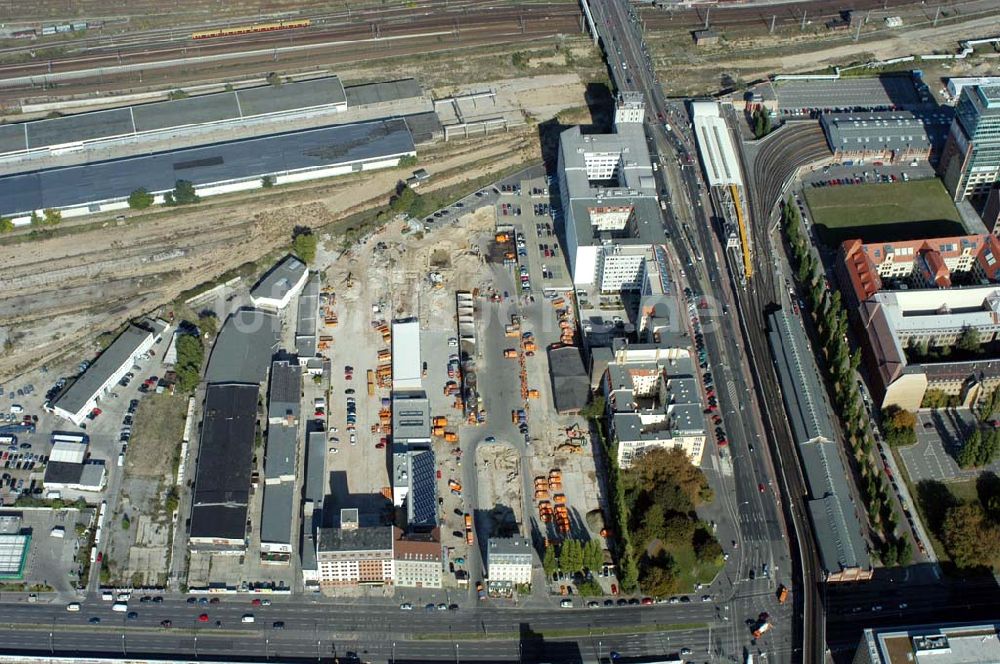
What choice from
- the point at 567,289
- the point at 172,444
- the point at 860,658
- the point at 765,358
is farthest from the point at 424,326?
the point at 860,658

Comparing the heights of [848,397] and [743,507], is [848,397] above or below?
above

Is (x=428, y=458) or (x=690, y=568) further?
(x=428, y=458)

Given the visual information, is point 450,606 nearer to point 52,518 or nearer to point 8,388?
point 52,518

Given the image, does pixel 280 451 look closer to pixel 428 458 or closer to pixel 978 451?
pixel 428 458

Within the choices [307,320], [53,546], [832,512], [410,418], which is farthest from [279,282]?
[832,512]

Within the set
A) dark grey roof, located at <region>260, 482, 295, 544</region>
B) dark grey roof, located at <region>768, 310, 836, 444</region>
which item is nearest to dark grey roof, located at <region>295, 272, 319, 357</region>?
dark grey roof, located at <region>260, 482, 295, 544</region>

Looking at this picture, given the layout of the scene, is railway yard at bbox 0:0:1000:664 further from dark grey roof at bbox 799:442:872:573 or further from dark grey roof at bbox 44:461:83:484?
dark grey roof at bbox 799:442:872:573

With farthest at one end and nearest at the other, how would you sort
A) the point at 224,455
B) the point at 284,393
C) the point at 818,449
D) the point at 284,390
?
the point at 284,390
the point at 284,393
the point at 818,449
the point at 224,455
